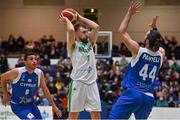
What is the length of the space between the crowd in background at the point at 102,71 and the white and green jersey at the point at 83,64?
661cm

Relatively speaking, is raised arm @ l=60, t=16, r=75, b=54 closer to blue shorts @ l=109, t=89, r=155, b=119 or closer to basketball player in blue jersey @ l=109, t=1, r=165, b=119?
basketball player in blue jersey @ l=109, t=1, r=165, b=119

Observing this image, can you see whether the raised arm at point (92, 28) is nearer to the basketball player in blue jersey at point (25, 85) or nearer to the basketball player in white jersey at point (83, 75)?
the basketball player in white jersey at point (83, 75)

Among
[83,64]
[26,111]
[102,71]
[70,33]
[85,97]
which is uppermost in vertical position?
[70,33]

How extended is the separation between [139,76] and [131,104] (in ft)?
1.27

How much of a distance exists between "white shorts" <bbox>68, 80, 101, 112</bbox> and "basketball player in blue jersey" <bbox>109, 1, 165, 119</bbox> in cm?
149

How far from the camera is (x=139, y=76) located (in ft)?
20.5

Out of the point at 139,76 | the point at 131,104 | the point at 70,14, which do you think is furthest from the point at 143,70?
the point at 70,14

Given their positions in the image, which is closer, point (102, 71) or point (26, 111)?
point (26, 111)

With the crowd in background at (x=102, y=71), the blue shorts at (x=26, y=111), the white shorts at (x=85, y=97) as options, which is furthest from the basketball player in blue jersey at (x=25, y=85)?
the crowd in background at (x=102, y=71)

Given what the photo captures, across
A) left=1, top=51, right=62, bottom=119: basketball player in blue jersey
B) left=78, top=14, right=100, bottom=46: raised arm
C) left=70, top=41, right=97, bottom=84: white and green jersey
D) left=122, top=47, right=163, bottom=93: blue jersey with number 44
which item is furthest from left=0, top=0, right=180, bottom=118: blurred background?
left=122, top=47, right=163, bottom=93: blue jersey with number 44

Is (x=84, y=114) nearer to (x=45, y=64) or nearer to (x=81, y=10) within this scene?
(x=45, y=64)

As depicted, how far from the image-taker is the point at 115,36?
24.6 metres

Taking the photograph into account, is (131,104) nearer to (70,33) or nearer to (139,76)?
(139,76)

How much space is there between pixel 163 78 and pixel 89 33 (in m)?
11.4
